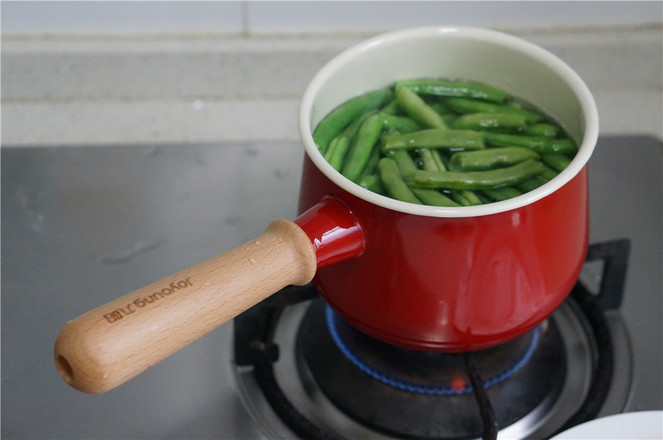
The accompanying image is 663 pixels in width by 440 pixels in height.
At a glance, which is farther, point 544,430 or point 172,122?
point 172,122

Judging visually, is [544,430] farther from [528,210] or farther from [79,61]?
[79,61]

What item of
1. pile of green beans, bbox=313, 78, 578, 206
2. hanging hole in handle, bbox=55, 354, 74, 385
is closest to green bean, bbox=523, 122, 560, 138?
pile of green beans, bbox=313, 78, 578, 206

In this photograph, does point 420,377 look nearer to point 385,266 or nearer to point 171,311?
point 385,266

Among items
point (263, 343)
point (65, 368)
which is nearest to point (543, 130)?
point (263, 343)

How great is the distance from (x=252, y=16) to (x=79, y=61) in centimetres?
18

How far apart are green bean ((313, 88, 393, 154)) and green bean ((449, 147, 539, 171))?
85 mm

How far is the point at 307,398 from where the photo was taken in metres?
0.55

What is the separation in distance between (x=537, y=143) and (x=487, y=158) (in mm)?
45

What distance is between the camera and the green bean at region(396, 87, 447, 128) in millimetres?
551

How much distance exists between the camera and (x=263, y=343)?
1.86 feet

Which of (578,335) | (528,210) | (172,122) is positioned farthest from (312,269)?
(172,122)

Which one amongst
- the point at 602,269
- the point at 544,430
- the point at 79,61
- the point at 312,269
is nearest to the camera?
the point at 312,269

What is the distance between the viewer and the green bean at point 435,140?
0.53m

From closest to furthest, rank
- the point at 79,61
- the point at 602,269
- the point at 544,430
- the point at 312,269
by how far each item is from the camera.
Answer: the point at 312,269 → the point at 544,430 → the point at 602,269 → the point at 79,61
